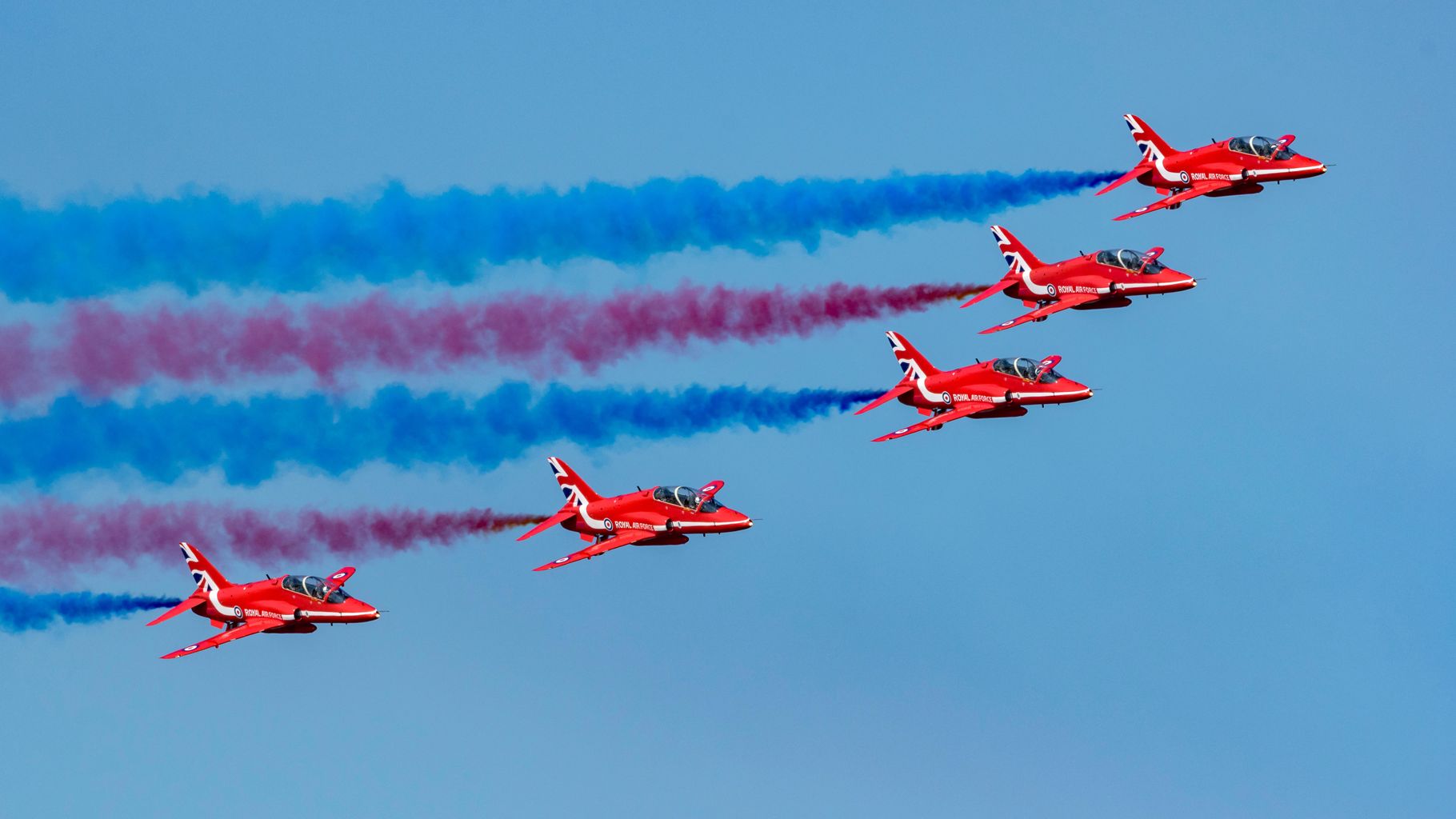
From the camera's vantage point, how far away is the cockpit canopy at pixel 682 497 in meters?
105

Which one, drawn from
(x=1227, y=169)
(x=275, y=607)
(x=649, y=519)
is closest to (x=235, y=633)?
(x=275, y=607)

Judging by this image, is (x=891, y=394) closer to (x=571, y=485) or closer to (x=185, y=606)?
(x=571, y=485)

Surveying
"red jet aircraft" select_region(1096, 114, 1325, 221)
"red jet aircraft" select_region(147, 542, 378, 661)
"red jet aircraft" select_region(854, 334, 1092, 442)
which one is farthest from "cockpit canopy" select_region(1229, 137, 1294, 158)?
"red jet aircraft" select_region(147, 542, 378, 661)

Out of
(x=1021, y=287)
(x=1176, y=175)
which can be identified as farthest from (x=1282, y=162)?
(x=1021, y=287)

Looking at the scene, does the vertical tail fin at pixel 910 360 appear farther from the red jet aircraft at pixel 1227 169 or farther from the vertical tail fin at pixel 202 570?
the vertical tail fin at pixel 202 570

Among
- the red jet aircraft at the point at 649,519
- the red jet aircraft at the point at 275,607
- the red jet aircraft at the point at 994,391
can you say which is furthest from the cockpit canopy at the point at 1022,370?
the red jet aircraft at the point at 275,607

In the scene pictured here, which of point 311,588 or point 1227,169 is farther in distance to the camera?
point 1227,169

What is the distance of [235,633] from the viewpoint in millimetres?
103750

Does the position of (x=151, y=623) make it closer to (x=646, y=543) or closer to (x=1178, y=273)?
(x=646, y=543)

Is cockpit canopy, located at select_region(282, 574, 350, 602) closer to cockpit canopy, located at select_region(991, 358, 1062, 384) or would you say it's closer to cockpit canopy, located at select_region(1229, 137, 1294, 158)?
cockpit canopy, located at select_region(991, 358, 1062, 384)

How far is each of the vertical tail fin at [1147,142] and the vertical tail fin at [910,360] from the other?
11903 millimetres

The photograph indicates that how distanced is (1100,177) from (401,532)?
3104 cm

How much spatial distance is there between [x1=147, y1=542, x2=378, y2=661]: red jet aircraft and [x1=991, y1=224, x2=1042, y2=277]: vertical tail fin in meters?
28.4

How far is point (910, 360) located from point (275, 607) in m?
26.0
